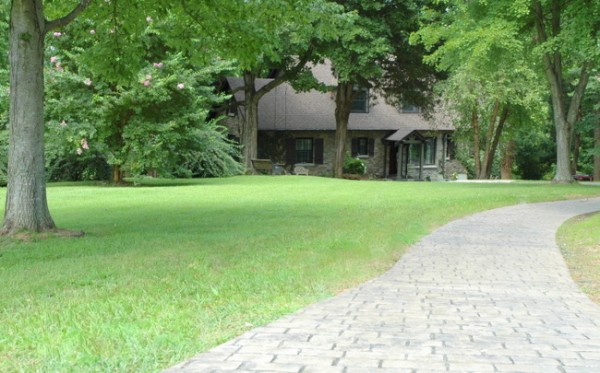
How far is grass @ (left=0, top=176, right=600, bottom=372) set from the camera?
15.3 ft

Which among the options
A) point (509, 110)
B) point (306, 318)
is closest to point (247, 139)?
point (509, 110)

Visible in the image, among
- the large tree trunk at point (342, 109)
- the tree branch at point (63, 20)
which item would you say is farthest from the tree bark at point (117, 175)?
the tree branch at point (63, 20)

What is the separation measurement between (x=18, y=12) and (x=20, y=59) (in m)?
0.80

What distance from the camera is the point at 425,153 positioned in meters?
45.6

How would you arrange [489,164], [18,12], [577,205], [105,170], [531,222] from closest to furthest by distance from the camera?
[18,12] < [531,222] < [577,205] < [105,170] < [489,164]

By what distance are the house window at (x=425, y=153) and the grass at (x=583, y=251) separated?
99.0 ft

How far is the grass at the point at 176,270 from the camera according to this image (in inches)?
184

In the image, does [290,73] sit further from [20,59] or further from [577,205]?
[20,59]

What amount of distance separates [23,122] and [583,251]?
9.53 m

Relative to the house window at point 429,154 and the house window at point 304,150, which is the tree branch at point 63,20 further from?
the house window at point 429,154

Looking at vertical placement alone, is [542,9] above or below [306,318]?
above

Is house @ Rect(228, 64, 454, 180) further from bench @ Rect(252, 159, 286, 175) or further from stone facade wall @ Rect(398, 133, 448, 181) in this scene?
bench @ Rect(252, 159, 286, 175)

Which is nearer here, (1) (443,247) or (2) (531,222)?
(1) (443,247)

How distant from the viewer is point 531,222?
1409 cm
